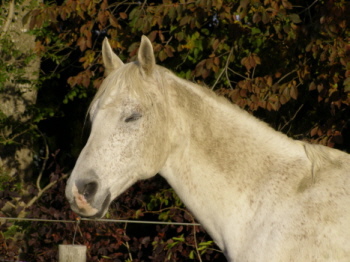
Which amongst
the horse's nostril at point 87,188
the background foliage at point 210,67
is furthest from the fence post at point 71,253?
the background foliage at point 210,67

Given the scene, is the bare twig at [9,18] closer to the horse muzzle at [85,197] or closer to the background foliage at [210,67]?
the background foliage at [210,67]

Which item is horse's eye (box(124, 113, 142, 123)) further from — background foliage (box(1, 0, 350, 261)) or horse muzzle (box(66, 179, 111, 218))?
background foliage (box(1, 0, 350, 261))

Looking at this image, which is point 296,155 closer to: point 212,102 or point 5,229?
point 212,102

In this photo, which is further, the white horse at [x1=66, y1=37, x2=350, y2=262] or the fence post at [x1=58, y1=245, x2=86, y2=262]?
the fence post at [x1=58, y1=245, x2=86, y2=262]

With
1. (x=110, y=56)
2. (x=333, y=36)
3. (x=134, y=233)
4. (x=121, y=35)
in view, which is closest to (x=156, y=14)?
(x=121, y=35)

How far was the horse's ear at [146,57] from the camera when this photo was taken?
313cm

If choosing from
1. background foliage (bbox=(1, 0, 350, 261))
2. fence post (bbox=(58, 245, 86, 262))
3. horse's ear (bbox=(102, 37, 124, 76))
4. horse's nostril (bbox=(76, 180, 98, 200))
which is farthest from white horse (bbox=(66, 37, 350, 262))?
background foliage (bbox=(1, 0, 350, 261))

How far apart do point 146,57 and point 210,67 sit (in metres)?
2.25

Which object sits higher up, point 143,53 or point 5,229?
point 143,53

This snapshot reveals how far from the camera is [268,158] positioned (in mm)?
3127

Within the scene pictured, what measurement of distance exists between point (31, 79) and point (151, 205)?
2.42 metres

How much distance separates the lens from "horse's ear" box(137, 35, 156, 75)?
10.3 ft

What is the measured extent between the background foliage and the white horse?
179 cm

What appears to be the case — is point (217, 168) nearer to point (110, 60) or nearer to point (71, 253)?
point (110, 60)
